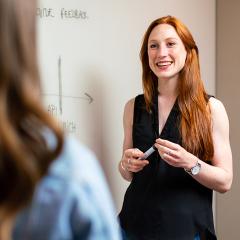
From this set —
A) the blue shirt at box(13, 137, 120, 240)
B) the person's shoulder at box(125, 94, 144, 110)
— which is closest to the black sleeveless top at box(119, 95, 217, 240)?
the person's shoulder at box(125, 94, 144, 110)

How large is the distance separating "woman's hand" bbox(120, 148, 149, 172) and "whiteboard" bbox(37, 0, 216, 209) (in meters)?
0.19

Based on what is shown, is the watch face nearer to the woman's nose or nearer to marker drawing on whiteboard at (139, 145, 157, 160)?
marker drawing on whiteboard at (139, 145, 157, 160)

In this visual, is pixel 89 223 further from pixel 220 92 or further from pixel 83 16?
pixel 220 92

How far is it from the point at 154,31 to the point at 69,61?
1.05 feet

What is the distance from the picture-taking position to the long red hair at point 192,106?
132 centimetres

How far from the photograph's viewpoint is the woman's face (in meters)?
1.38

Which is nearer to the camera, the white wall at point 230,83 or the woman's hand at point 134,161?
the woman's hand at point 134,161

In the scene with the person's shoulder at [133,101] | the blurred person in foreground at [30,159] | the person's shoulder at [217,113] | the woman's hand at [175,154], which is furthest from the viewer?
the person's shoulder at [133,101]

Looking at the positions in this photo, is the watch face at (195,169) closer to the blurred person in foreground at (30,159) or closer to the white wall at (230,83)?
Result: the white wall at (230,83)

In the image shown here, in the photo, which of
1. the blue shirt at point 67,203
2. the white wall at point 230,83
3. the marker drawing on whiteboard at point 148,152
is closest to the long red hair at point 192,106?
the marker drawing on whiteboard at point 148,152

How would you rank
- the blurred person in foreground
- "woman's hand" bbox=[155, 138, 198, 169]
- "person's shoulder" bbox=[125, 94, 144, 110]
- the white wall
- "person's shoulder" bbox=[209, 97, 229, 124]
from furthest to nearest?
the white wall → "person's shoulder" bbox=[125, 94, 144, 110] → "person's shoulder" bbox=[209, 97, 229, 124] → "woman's hand" bbox=[155, 138, 198, 169] → the blurred person in foreground

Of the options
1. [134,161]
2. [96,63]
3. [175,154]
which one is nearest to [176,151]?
[175,154]

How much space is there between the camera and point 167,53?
4.52 feet

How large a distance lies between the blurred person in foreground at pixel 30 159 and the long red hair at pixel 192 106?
89 centimetres
